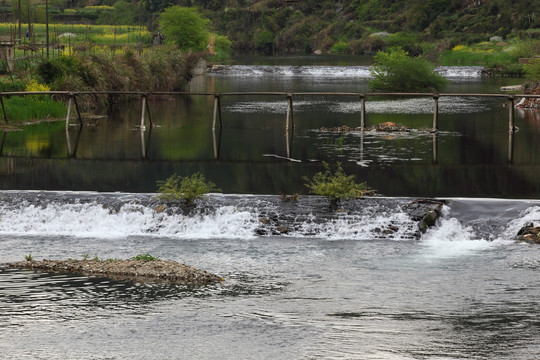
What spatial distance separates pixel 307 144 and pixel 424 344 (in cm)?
1997

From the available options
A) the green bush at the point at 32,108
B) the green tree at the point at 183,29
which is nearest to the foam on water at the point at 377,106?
the green bush at the point at 32,108

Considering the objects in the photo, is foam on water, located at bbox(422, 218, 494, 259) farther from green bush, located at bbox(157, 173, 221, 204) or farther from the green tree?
the green tree

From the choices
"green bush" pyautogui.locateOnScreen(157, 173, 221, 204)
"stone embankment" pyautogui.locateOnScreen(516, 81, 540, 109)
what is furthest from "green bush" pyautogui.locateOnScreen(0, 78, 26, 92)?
"stone embankment" pyautogui.locateOnScreen(516, 81, 540, 109)

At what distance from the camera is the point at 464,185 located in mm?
25594

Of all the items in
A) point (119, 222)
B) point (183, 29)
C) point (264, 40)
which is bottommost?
point (119, 222)

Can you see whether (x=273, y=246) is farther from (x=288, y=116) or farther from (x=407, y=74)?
(x=407, y=74)

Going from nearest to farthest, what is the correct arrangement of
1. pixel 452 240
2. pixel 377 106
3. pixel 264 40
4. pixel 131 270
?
pixel 131 270, pixel 452 240, pixel 377 106, pixel 264 40

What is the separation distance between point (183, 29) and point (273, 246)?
60.5 meters

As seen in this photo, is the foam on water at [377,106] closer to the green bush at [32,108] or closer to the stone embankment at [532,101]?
the stone embankment at [532,101]

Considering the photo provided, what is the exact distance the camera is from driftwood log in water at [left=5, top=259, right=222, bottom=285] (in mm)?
17703

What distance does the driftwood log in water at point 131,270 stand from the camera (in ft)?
58.1

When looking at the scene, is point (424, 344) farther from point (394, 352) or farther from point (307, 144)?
point (307, 144)

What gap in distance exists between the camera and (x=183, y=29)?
79000 millimetres

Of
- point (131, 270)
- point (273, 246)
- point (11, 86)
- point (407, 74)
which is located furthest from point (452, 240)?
point (407, 74)
